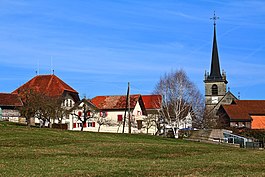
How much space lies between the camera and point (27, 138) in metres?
40.6

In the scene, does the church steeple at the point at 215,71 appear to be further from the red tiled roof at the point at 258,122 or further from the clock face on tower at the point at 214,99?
the red tiled roof at the point at 258,122

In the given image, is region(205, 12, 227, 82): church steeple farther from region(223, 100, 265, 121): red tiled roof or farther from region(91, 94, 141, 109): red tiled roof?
region(91, 94, 141, 109): red tiled roof

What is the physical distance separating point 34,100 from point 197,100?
29.7 meters

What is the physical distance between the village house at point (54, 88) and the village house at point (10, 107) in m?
1.88

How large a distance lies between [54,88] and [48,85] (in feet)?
5.51

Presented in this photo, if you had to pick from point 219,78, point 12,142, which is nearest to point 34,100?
point 12,142

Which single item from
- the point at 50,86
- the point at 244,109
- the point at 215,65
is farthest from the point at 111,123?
the point at 215,65

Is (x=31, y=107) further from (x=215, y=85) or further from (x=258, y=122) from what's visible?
(x=215, y=85)

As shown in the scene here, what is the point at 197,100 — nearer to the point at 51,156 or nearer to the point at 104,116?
the point at 104,116

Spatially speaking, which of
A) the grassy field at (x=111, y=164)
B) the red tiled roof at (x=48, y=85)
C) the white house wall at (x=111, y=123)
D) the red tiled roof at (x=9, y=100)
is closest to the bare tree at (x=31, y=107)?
the red tiled roof at (x=9, y=100)

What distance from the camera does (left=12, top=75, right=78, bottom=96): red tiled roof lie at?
8706 cm

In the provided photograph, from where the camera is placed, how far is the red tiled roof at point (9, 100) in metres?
82.9

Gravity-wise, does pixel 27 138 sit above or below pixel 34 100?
below

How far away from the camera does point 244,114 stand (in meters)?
112
